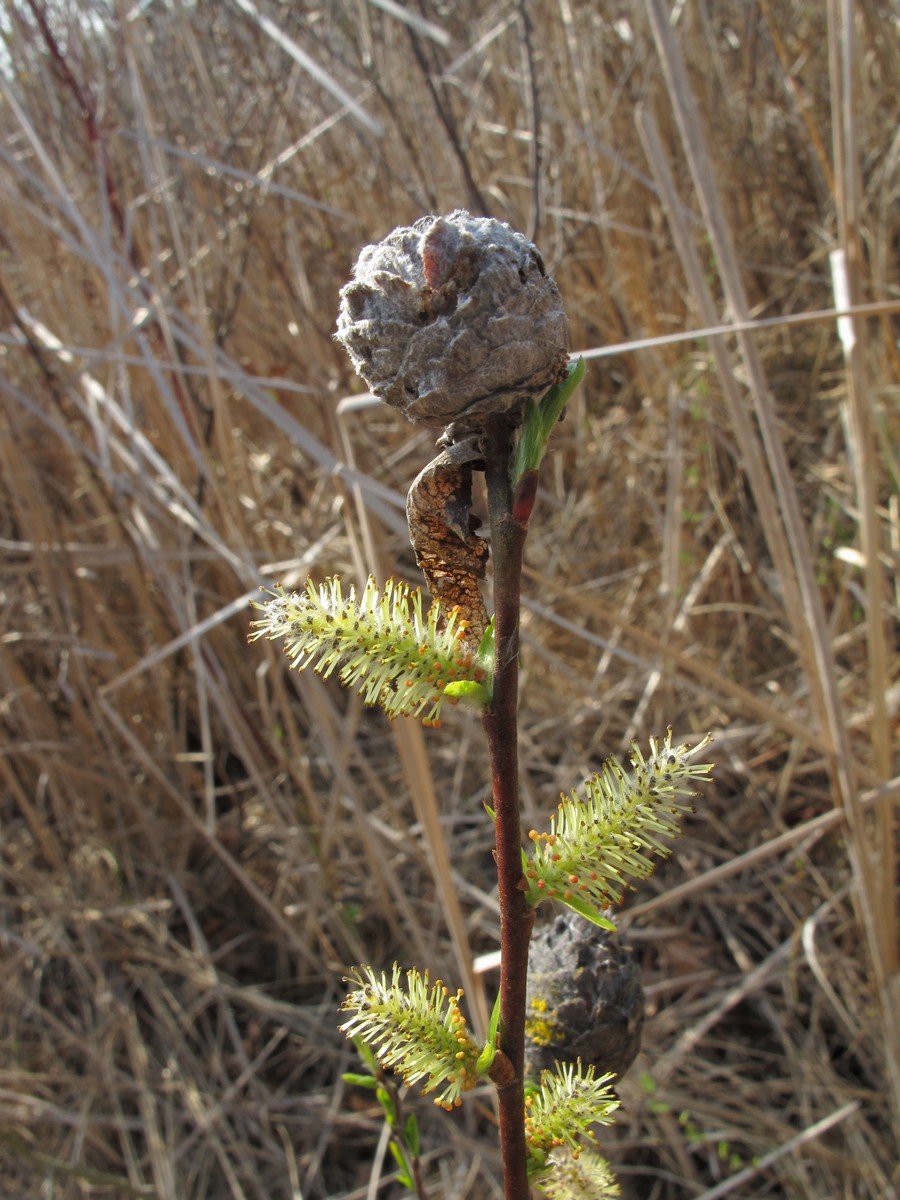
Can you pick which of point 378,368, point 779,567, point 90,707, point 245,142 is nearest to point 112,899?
point 90,707

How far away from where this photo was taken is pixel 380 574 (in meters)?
1.65

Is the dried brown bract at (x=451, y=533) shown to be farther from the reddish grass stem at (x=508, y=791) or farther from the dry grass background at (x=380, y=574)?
the dry grass background at (x=380, y=574)

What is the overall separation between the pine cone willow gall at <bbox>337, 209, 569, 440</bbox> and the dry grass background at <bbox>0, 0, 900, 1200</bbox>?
1.19m

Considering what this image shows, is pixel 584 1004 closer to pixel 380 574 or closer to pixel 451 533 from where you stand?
pixel 451 533

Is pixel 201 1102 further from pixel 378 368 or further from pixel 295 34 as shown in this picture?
pixel 295 34

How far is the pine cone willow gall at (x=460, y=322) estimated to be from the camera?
0.49 m

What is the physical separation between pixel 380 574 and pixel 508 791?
1140mm

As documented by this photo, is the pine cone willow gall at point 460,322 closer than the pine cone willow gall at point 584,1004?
Yes

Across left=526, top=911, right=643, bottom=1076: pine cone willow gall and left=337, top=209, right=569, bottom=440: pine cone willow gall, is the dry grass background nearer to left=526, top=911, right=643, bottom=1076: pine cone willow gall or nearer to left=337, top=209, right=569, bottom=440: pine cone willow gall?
left=526, top=911, right=643, bottom=1076: pine cone willow gall

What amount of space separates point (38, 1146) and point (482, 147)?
10.0ft

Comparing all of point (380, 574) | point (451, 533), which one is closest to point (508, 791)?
point (451, 533)

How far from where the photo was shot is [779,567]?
1761mm

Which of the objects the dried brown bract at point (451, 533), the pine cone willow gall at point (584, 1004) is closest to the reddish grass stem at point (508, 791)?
the dried brown bract at point (451, 533)

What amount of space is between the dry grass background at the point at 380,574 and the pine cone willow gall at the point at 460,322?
1.19m
